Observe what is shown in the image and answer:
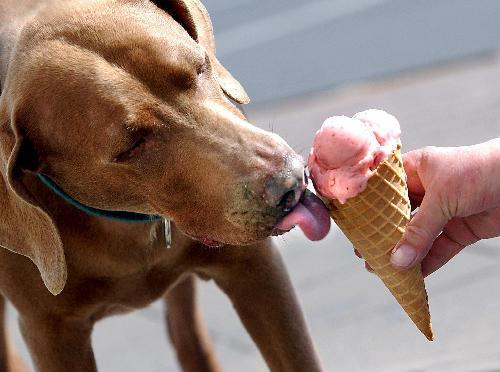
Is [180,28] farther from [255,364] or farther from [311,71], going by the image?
[311,71]

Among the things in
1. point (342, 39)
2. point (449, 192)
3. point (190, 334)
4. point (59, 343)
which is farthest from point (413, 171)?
point (342, 39)

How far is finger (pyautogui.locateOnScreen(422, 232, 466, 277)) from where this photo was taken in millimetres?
4387

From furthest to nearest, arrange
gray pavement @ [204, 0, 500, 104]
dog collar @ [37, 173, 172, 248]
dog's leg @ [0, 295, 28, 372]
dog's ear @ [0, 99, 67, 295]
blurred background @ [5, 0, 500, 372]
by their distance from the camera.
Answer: gray pavement @ [204, 0, 500, 104], blurred background @ [5, 0, 500, 372], dog's leg @ [0, 295, 28, 372], dog collar @ [37, 173, 172, 248], dog's ear @ [0, 99, 67, 295]

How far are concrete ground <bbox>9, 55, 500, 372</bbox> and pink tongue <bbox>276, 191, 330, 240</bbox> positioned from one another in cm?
133

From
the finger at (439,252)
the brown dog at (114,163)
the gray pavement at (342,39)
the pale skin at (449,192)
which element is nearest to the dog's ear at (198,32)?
the brown dog at (114,163)

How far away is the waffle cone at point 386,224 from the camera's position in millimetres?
3906

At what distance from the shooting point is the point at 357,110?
30.8 feet

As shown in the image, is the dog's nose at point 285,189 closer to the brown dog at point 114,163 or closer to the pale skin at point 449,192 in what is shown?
the brown dog at point 114,163

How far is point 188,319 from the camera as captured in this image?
570cm

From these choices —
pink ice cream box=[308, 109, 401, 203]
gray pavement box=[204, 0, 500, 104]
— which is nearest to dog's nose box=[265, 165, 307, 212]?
pink ice cream box=[308, 109, 401, 203]

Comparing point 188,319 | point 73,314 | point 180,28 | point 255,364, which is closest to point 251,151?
point 180,28

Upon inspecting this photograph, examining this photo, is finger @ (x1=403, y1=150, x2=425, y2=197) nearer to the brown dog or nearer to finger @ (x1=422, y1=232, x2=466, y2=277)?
finger @ (x1=422, y1=232, x2=466, y2=277)

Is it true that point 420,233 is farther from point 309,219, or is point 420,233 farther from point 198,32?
point 198,32

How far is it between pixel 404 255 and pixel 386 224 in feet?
0.41
